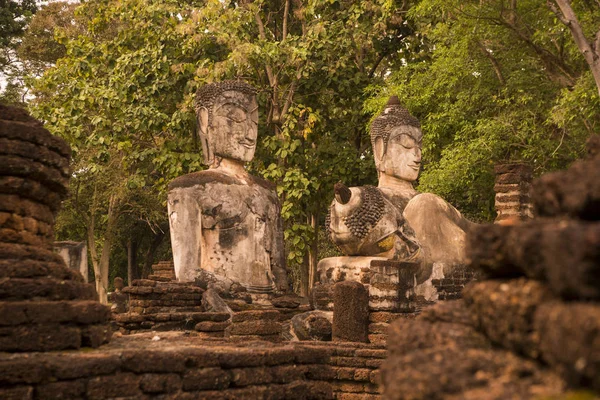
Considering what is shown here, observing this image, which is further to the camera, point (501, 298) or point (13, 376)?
point (13, 376)

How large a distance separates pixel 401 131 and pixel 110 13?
7921mm

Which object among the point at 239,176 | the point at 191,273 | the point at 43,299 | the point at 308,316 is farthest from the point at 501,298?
the point at 239,176

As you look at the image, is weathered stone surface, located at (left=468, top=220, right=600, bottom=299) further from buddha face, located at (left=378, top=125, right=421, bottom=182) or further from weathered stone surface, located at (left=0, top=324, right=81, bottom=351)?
buddha face, located at (left=378, top=125, right=421, bottom=182)

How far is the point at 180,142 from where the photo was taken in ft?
62.6

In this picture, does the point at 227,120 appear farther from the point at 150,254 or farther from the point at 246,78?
the point at 150,254

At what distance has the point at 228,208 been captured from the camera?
13547 mm

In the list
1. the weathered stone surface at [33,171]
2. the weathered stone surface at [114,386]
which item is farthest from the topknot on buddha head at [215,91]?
the weathered stone surface at [114,386]

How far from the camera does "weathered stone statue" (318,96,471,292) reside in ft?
40.7

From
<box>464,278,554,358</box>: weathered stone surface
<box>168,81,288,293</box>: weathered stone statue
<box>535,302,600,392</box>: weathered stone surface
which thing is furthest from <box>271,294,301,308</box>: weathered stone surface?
<box>535,302,600,392</box>: weathered stone surface

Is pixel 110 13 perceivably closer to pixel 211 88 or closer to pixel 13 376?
pixel 211 88

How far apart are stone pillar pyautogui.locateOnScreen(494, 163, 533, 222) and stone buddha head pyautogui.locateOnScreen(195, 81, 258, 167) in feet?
11.7

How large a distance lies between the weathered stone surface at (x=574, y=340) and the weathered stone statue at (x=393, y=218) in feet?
29.6

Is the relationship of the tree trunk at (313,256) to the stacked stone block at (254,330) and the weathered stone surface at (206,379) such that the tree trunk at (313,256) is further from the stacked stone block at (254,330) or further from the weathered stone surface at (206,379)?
the weathered stone surface at (206,379)

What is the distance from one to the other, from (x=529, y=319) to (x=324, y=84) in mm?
16518
